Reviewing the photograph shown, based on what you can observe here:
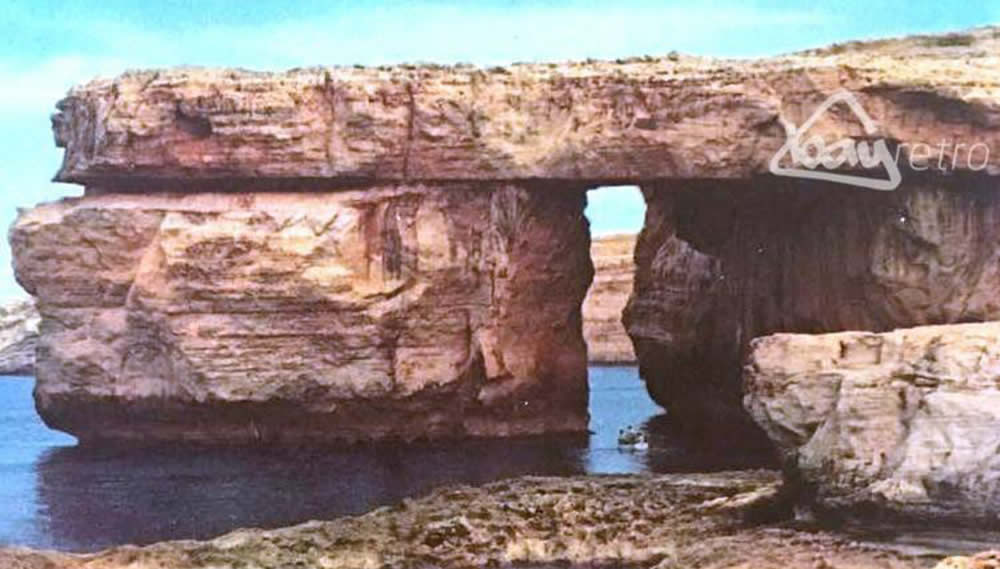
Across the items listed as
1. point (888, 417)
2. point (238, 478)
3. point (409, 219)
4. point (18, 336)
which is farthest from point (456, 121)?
point (18, 336)

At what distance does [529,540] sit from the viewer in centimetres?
2511

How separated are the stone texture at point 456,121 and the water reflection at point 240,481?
6390mm

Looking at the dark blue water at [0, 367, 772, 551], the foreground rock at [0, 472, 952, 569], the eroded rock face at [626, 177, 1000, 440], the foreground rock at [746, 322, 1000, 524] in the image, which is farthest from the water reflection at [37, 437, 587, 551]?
the foreground rock at [746, 322, 1000, 524]

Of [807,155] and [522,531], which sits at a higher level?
[807,155]

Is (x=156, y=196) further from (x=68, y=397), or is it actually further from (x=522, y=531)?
(x=522, y=531)

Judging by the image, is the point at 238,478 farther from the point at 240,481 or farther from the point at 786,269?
the point at 786,269

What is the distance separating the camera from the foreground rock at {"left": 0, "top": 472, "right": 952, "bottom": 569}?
75.6 ft

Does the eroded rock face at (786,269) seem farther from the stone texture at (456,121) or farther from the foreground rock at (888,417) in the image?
the foreground rock at (888,417)

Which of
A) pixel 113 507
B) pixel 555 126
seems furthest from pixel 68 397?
pixel 555 126

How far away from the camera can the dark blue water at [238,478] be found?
2920 centimetres

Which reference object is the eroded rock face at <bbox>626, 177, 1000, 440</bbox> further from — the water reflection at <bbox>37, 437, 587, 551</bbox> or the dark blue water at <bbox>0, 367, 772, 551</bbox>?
the water reflection at <bbox>37, 437, 587, 551</bbox>

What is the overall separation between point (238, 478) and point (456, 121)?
9886mm

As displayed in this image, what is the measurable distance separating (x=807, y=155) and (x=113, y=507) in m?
16.6

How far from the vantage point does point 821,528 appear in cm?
2236
